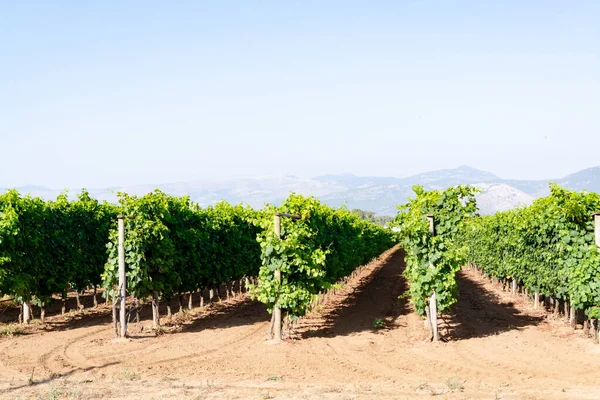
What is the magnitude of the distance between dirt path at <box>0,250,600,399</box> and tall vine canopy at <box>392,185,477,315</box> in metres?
1.51

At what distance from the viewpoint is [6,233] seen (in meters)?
18.9

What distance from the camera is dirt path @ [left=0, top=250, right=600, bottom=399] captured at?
1232cm

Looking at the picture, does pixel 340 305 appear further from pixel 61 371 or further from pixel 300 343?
pixel 61 371

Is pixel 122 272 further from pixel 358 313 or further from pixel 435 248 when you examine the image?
pixel 358 313

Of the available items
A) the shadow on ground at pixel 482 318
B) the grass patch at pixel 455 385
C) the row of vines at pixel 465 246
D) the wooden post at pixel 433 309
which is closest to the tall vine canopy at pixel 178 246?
the row of vines at pixel 465 246

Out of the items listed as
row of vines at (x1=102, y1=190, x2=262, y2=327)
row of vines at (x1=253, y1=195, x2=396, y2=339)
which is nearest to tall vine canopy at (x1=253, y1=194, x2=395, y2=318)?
row of vines at (x1=253, y1=195, x2=396, y2=339)

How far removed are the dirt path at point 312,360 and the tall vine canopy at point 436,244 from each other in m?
1.51

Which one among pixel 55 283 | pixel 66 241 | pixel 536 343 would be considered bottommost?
pixel 536 343

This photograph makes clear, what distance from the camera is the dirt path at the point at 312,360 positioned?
1232 cm

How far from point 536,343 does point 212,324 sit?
1090 centimetres

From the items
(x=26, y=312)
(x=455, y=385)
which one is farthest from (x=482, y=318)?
(x=26, y=312)

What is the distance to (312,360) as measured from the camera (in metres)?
15.4

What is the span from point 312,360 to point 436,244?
5.32 meters

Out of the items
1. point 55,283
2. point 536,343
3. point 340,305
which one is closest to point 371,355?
point 536,343
